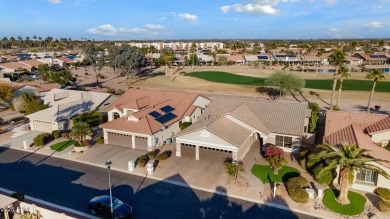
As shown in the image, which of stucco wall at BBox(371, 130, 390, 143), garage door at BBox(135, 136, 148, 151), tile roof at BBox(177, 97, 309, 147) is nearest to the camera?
stucco wall at BBox(371, 130, 390, 143)

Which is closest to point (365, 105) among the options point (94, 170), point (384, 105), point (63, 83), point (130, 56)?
point (384, 105)

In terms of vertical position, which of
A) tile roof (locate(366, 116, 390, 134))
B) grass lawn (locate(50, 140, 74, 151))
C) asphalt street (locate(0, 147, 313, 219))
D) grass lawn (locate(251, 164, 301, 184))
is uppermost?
tile roof (locate(366, 116, 390, 134))

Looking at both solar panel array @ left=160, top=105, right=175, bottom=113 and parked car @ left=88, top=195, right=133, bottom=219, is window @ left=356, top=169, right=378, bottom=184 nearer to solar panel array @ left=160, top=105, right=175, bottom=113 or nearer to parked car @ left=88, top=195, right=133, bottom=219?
parked car @ left=88, top=195, right=133, bottom=219

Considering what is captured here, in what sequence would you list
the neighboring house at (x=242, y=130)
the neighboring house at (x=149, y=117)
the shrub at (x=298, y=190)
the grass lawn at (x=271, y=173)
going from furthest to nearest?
the neighboring house at (x=149, y=117), the neighboring house at (x=242, y=130), the grass lawn at (x=271, y=173), the shrub at (x=298, y=190)

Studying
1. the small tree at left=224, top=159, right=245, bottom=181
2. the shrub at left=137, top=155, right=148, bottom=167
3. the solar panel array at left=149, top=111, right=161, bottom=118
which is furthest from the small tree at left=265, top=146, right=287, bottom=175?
the solar panel array at left=149, top=111, right=161, bottom=118

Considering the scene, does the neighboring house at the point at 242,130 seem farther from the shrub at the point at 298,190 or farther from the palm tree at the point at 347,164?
the palm tree at the point at 347,164

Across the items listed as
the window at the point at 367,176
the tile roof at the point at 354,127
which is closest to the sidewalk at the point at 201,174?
the window at the point at 367,176
